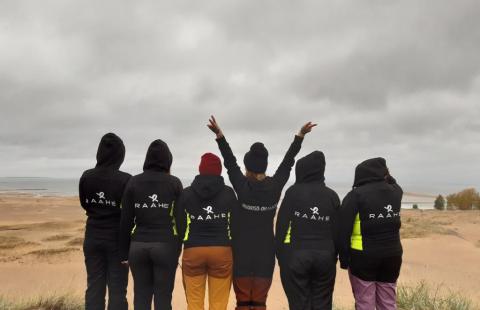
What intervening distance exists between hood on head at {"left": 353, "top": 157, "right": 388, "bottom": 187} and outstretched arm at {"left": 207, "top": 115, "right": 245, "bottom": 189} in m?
1.45

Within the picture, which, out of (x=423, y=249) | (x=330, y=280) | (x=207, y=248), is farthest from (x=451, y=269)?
(x=207, y=248)

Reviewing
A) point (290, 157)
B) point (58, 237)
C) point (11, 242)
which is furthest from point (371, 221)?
point (58, 237)

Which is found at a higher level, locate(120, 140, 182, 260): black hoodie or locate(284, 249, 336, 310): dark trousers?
locate(120, 140, 182, 260): black hoodie

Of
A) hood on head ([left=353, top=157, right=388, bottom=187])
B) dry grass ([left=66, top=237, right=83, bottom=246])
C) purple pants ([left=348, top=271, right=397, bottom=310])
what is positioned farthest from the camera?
dry grass ([left=66, top=237, right=83, bottom=246])

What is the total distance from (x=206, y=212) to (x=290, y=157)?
4.50 ft

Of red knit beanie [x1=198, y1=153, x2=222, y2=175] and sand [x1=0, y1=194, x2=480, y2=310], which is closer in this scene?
red knit beanie [x1=198, y1=153, x2=222, y2=175]

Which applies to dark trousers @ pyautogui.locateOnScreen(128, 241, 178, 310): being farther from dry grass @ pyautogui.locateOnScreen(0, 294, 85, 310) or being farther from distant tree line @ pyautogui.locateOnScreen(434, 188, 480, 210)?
distant tree line @ pyautogui.locateOnScreen(434, 188, 480, 210)

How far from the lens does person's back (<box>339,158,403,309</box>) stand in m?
4.50

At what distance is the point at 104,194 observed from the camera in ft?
16.0

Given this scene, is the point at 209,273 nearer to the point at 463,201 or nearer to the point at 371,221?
the point at 371,221

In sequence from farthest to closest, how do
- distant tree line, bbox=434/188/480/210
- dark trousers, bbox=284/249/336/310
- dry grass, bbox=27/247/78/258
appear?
distant tree line, bbox=434/188/480/210 < dry grass, bbox=27/247/78/258 < dark trousers, bbox=284/249/336/310

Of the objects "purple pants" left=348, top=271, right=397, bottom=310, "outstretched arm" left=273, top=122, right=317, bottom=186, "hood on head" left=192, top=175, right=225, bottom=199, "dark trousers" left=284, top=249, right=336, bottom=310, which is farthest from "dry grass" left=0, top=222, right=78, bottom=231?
"purple pants" left=348, top=271, right=397, bottom=310

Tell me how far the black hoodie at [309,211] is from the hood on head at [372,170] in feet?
1.40

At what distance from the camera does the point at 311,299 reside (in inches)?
176
